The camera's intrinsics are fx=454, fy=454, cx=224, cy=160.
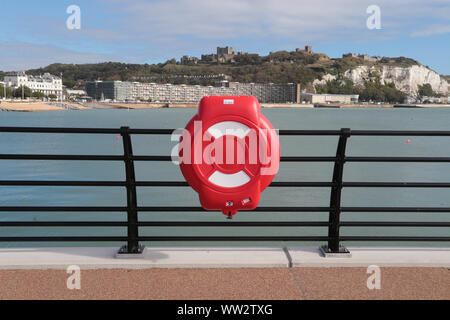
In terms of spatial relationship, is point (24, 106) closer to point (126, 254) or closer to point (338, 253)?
point (126, 254)

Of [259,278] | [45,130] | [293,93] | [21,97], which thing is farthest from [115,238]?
[293,93]

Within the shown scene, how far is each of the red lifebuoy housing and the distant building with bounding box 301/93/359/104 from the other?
6718 inches

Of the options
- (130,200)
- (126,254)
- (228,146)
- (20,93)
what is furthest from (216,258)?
(20,93)

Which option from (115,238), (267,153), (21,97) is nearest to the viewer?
(267,153)

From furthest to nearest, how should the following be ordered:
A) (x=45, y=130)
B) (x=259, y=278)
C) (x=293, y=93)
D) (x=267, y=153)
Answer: (x=293, y=93) < (x=45, y=130) < (x=259, y=278) < (x=267, y=153)

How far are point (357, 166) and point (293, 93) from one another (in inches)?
5488

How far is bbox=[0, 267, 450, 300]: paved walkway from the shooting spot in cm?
261

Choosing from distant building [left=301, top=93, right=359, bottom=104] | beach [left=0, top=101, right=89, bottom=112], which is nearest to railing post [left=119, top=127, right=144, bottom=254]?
beach [left=0, top=101, right=89, bottom=112]

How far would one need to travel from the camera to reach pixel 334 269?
118 inches

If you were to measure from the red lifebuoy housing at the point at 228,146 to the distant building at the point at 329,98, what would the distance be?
171 metres

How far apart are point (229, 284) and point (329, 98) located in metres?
181

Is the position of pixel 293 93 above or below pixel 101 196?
above

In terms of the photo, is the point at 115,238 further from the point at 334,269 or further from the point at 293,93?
the point at 293,93

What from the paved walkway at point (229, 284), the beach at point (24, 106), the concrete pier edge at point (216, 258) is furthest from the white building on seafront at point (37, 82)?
the paved walkway at point (229, 284)
